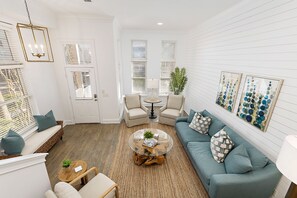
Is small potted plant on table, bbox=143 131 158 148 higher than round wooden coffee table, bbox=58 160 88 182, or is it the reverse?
A: small potted plant on table, bbox=143 131 158 148

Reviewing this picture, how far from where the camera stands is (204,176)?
2.21 metres

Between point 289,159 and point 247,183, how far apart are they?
2.84ft

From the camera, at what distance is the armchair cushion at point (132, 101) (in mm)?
4650

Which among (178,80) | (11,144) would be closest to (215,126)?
(178,80)

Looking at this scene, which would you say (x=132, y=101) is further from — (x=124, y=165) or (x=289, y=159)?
(x=289, y=159)

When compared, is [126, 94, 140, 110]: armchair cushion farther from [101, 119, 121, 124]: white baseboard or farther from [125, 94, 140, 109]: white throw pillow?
[101, 119, 121, 124]: white baseboard

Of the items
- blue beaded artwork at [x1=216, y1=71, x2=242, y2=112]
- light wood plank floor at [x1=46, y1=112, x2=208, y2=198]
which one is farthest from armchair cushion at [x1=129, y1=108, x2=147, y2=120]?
blue beaded artwork at [x1=216, y1=71, x2=242, y2=112]

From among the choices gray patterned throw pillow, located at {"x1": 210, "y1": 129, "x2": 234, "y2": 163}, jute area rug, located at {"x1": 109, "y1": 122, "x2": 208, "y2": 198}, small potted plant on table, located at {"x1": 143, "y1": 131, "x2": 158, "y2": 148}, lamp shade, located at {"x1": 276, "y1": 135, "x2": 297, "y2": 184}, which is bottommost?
jute area rug, located at {"x1": 109, "y1": 122, "x2": 208, "y2": 198}

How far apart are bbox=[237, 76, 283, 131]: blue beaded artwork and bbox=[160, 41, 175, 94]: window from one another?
3.65m

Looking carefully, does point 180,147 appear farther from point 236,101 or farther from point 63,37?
point 63,37

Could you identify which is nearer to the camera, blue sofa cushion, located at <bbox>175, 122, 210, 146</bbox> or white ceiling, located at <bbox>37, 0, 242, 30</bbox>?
white ceiling, located at <bbox>37, 0, 242, 30</bbox>

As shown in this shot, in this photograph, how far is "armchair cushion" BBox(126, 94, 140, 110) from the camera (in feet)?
15.3

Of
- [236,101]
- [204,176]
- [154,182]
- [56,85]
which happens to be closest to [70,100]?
[56,85]

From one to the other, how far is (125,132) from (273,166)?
337 cm
